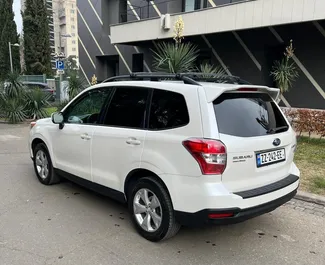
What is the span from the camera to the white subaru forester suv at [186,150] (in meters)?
2.93

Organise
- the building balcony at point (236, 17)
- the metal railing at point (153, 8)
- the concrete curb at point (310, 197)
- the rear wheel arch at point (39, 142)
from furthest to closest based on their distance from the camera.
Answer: the metal railing at point (153, 8), the building balcony at point (236, 17), the rear wheel arch at point (39, 142), the concrete curb at point (310, 197)

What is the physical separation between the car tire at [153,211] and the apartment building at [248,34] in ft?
27.0

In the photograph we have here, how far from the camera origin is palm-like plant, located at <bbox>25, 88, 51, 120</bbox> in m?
13.2

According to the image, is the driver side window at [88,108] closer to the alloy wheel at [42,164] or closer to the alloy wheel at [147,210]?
the alloy wheel at [42,164]

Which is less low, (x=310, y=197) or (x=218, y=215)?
(x=218, y=215)

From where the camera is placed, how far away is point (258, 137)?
10.5 ft

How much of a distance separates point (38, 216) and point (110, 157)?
1.26 m

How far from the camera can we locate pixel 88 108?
174 inches

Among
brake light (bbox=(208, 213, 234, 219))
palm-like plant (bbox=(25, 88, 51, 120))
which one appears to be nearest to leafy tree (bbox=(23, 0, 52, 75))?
palm-like plant (bbox=(25, 88, 51, 120))

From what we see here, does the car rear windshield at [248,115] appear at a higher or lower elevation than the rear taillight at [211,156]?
higher

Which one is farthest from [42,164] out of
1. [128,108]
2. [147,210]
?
[147,210]

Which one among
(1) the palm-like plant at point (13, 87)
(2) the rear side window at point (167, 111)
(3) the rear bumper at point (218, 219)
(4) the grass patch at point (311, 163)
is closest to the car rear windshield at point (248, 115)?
(2) the rear side window at point (167, 111)

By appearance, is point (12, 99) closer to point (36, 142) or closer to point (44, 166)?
point (36, 142)

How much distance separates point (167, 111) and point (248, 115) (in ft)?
2.79
